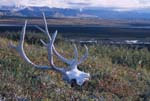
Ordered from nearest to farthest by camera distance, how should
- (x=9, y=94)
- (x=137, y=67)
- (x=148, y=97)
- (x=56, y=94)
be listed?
(x=9, y=94) < (x=56, y=94) < (x=148, y=97) < (x=137, y=67)

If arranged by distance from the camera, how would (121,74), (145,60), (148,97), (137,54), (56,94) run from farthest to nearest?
1. (137,54)
2. (145,60)
3. (121,74)
4. (148,97)
5. (56,94)

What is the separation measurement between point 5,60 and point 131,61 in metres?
6.28

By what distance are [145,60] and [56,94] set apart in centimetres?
1030

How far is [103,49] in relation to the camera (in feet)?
73.3

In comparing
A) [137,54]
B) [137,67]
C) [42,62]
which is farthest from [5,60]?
[137,54]

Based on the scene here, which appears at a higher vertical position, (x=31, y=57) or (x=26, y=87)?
(x=26, y=87)

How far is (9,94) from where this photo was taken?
10.0 metres

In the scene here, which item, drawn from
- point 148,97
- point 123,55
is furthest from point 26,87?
point 123,55

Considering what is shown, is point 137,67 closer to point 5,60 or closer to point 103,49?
point 103,49

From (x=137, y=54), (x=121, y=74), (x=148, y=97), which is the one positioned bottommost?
(x=137, y=54)

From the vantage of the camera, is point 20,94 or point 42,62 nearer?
point 20,94

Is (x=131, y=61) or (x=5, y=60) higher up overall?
(x=5, y=60)

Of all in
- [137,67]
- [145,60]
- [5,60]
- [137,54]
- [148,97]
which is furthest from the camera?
[137,54]

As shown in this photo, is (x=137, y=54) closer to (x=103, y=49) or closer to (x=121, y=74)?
(x=103, y=49)
